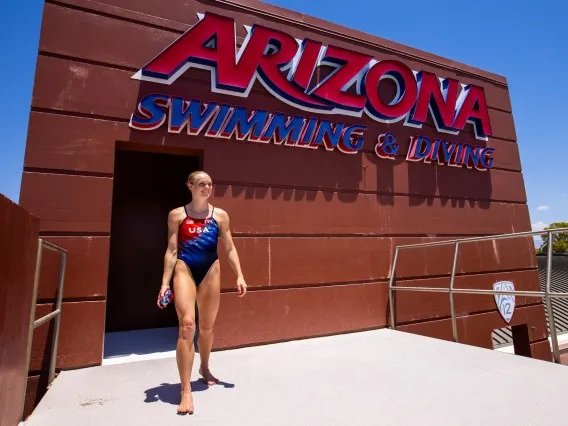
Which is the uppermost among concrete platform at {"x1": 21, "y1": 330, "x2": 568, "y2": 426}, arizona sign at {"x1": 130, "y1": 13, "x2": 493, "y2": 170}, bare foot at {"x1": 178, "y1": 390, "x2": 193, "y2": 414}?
arizona sign at {"x1": 130, "y1": 13, "x2": 493, "y2": 170}

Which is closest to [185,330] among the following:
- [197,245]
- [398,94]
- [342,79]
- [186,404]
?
[186,404]

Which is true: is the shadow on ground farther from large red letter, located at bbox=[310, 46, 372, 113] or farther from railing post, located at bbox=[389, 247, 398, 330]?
large red letter, located at bbox=[310, 46, 372, 113]

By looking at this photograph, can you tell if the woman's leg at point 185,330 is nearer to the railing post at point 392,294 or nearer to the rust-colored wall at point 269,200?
the rust-colored wall at point 269,200

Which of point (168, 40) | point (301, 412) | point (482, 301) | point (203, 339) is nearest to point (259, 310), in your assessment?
point (203, 339)

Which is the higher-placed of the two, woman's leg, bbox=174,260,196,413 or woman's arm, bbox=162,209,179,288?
woman's arm, bbox=162,209,179,288

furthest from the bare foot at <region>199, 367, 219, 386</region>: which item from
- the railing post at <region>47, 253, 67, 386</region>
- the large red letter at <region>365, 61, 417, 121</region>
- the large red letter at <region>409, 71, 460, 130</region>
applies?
the large red letter at <region>409, 71, 460, 130</region>

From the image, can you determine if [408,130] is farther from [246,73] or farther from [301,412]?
[301,412]

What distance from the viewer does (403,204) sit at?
633cm

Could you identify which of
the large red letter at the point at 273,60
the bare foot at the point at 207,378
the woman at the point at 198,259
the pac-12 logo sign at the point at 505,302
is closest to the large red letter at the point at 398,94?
the large red letter at the point at 273,60

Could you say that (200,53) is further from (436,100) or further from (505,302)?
(505,302)

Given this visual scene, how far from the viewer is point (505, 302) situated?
283 inches

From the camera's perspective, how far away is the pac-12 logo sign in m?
7.12

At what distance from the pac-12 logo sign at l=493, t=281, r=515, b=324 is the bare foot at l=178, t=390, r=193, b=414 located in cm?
672

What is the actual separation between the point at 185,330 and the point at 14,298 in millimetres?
1142
